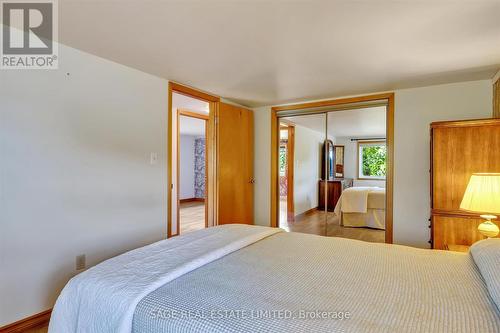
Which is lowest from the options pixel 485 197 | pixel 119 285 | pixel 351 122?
pixel 119 285

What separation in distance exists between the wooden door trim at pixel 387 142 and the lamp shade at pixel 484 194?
1441mm

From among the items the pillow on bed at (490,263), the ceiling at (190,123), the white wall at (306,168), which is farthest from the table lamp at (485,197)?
the ceiling at (190,123)

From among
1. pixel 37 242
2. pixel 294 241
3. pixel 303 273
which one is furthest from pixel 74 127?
pixel 303 273

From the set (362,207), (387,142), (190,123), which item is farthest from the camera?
(190,123)

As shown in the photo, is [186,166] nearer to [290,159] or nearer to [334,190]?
[290,159]

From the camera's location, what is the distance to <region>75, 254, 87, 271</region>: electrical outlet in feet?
7.56

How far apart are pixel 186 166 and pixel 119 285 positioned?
7.53m

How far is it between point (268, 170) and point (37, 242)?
3089 millimetres

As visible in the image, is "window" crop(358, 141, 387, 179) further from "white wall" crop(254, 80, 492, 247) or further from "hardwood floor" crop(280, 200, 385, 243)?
"hardwood floor" crop(280, 200, 385, 243)

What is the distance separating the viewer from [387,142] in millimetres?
3541

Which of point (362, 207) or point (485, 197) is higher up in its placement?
point (485, 197)

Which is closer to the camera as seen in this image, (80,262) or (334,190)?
(80,262)

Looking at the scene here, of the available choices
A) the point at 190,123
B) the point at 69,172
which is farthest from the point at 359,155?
the point at 190,123

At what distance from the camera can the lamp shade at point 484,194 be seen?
1956mm
